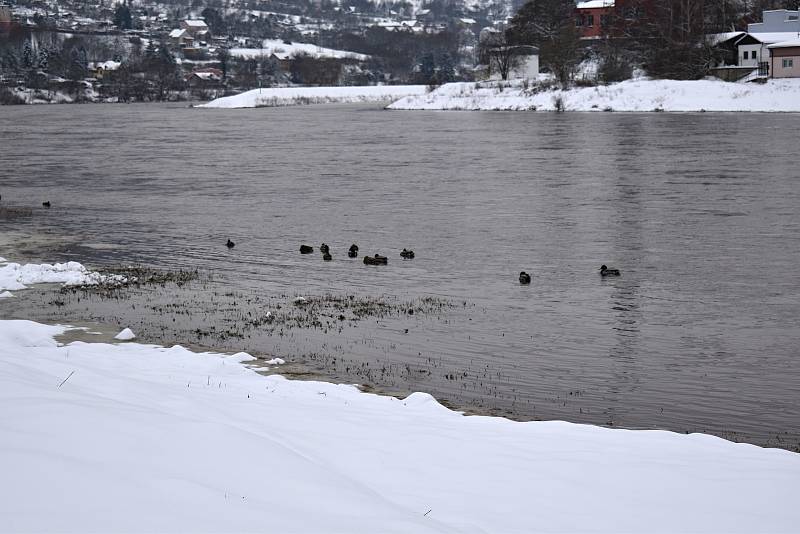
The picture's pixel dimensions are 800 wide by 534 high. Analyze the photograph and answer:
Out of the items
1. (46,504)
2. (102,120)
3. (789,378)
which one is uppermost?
(102,120)

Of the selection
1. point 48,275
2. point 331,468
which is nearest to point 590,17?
point 48,275

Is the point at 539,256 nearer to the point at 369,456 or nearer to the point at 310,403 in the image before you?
the point at 310,403

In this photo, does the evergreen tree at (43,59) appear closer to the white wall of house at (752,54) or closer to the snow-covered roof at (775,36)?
the white wall of house at (752,54)

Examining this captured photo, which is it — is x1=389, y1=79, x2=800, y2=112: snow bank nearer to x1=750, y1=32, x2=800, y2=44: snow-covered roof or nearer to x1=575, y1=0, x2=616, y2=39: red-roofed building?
x1=750, y1=32, x2=800, y2=44: snow-covered roof

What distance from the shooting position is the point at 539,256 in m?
20.5

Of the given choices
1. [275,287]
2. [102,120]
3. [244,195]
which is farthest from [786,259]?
[102,120]

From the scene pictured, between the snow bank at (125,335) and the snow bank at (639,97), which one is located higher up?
the snow bank at (639,97)

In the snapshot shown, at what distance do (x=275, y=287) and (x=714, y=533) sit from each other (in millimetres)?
12069

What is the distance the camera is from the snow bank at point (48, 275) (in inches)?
691

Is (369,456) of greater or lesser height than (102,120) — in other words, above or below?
below

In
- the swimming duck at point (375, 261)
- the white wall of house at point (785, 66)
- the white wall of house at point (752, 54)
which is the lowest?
the swimming duck at point (375, 261)

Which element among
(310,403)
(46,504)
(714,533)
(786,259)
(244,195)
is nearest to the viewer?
(46,504)

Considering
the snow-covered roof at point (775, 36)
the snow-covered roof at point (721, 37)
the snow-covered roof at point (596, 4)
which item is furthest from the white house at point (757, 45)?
the snow-covered roof at point (596, 4)

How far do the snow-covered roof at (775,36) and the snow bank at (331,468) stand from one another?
77036mm
